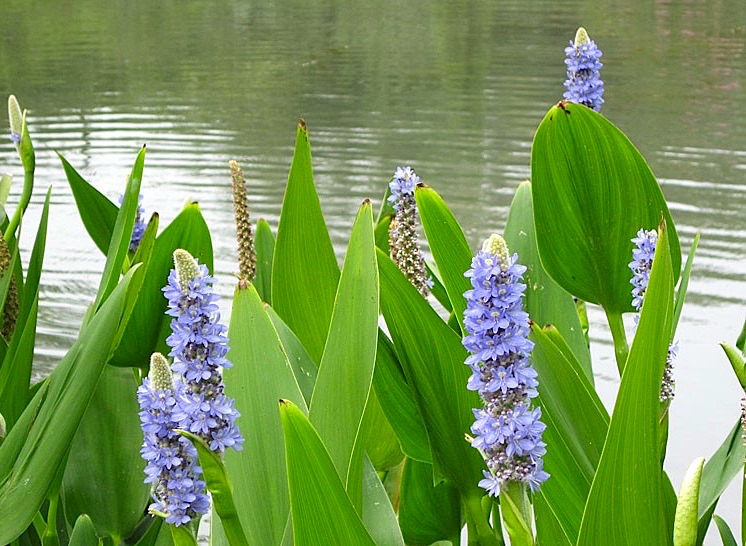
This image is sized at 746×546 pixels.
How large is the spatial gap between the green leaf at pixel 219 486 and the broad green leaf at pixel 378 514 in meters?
0.13

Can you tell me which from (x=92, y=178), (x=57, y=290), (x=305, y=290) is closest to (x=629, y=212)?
(x=305, y=290)

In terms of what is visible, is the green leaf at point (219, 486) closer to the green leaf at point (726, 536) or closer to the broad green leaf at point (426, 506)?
the broad green leaf at point (426, 506)

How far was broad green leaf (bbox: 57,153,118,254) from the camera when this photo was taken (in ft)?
4.14

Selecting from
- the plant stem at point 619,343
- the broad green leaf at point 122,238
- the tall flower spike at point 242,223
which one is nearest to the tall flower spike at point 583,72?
the plant stem at point 619,343

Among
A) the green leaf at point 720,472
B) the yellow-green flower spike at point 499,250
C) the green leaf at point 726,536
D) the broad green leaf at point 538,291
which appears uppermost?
the yellow-green flower spike at point 499,250

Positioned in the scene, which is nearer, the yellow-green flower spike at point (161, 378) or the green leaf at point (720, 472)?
the yellow-green flower spike at point (161, 378)

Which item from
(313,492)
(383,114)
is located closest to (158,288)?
(313,492)

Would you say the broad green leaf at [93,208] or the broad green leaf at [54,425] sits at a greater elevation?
the broad green leaf at [93,208]

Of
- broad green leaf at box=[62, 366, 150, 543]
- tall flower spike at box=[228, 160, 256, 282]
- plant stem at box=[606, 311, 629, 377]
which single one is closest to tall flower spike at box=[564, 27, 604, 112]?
plant stem at box=[606, 311, 629, 377]

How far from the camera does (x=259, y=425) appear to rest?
33.3 inches

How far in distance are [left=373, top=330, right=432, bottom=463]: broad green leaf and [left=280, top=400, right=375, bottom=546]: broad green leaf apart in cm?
30

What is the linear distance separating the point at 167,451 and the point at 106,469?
1.52 ft

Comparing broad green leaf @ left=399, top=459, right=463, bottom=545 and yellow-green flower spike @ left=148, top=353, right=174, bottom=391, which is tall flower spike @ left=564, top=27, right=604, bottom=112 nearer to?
broad green leaf @ left=399, top=459, right=463, bottom=545

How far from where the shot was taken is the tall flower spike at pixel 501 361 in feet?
2.08
